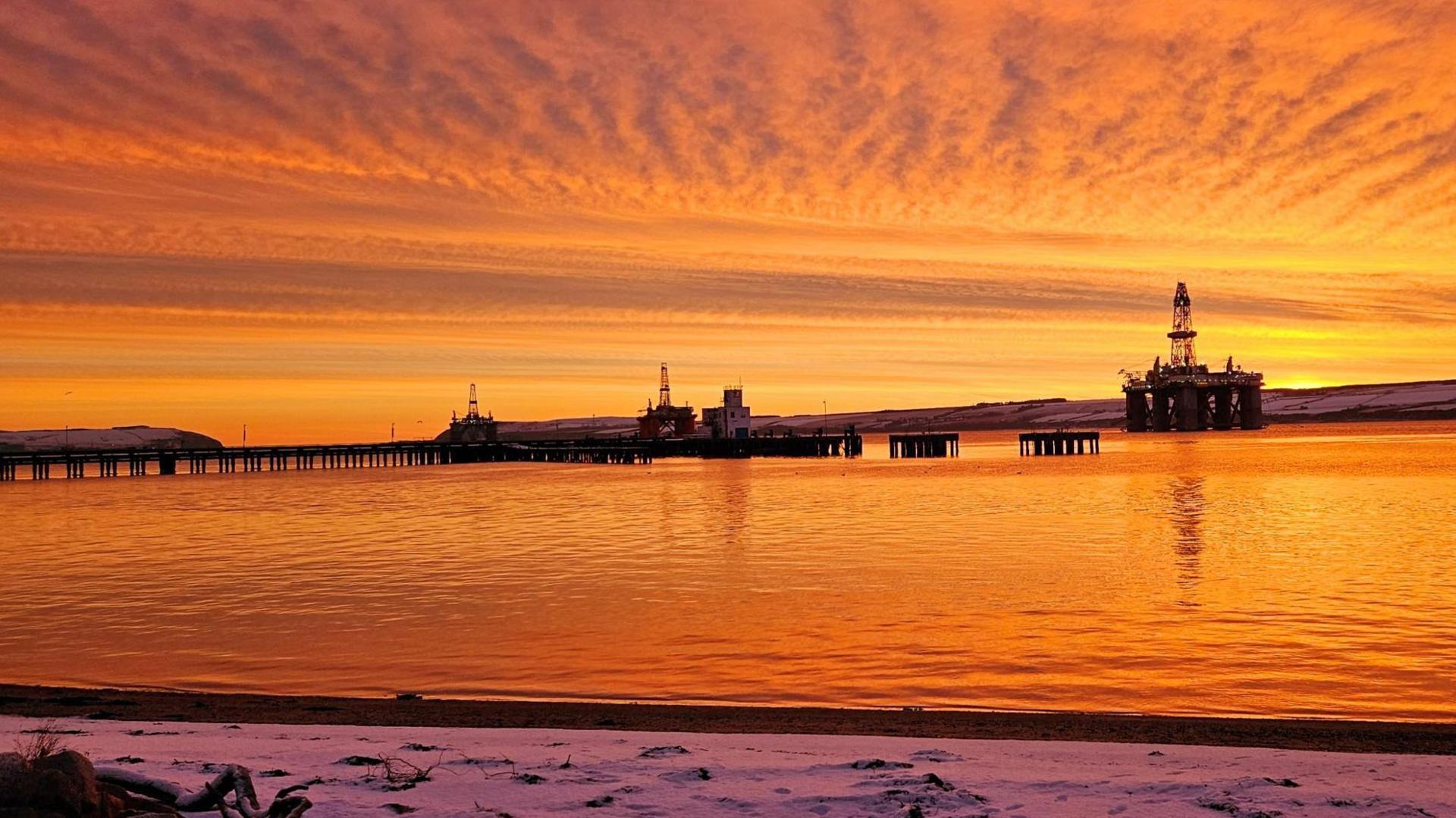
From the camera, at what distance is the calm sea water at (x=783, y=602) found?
15320 mm

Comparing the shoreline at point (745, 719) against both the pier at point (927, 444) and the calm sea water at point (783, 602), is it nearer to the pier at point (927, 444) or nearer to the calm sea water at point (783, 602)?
the calm sea water at point (783, 602)

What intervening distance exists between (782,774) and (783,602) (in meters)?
14.3

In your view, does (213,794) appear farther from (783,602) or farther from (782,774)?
(783,602)

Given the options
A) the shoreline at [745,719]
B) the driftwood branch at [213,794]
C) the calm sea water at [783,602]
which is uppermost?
the driftwood branch at [213,794]

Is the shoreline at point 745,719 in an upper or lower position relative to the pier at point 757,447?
lower

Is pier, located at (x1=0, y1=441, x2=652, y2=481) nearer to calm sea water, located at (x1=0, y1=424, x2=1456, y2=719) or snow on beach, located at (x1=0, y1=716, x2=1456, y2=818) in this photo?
calm sea water, located at (x1=0, y1=424, x2=1456, y2=719)

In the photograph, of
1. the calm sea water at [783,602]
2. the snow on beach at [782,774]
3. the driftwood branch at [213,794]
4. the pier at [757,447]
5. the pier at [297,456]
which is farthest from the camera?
the pier at [757,447]

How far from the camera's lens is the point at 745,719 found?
12297 mm

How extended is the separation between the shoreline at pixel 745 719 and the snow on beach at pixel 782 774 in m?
1.16

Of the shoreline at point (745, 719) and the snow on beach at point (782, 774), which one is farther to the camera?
the shoreline at point (745, 719)

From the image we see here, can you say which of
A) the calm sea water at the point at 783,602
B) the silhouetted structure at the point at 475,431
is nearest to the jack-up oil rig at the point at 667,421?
the silhouetted structure at the point at 475,431

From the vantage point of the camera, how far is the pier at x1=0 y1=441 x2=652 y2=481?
361 feet

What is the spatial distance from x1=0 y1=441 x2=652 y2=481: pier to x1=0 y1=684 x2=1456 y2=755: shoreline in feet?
339

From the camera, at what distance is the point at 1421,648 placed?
54.3ft
